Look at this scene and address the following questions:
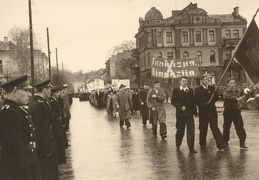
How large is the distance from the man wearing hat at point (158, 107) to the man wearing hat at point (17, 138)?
9.47 meters

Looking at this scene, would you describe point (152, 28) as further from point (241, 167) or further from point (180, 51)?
point (241, 167)

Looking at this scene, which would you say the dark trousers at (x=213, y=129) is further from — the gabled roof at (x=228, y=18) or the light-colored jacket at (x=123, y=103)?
the gabled roof at (x=228, y=18)

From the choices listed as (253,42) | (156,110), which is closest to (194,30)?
(156,110)

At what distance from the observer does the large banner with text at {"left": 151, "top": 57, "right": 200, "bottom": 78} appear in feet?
92.6

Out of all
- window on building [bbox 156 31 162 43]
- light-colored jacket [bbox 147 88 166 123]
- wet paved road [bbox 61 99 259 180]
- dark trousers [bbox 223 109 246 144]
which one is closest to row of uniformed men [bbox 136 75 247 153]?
dark trousers [bbox 223 109 246 144]

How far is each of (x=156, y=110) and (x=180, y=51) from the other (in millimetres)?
63343

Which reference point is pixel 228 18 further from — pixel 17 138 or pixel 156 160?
pixel 17 138

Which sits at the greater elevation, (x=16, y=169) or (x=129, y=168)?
(x=16, y=169)

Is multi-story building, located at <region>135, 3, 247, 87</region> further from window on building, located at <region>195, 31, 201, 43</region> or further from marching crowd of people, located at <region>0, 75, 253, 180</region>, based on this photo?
marching crowd of people, located at <region>0, 75, 253, 180</region>

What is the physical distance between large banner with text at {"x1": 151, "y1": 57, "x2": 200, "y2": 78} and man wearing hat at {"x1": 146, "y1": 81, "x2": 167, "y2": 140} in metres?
12.8

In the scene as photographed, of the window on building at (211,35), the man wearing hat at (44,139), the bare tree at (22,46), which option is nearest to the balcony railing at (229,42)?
the window on building at (211,35)

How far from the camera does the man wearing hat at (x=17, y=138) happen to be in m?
4.65

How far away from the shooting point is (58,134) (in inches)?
323

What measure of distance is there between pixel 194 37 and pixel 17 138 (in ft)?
244
